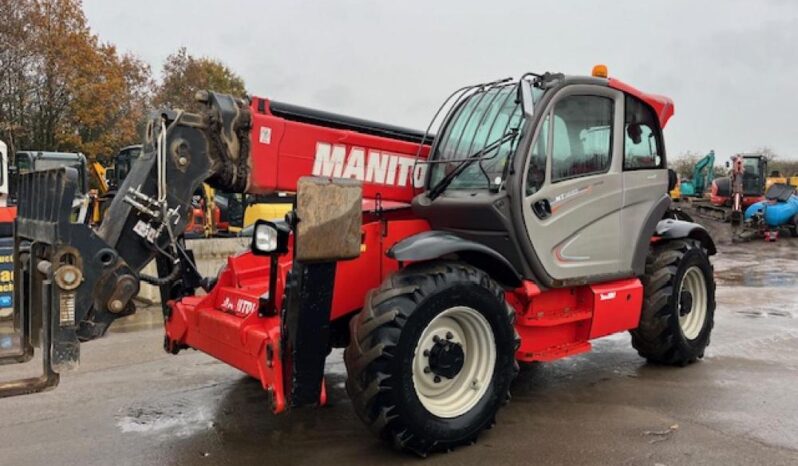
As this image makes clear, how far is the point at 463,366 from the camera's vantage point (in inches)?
171

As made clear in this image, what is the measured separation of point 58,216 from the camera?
3482 mm

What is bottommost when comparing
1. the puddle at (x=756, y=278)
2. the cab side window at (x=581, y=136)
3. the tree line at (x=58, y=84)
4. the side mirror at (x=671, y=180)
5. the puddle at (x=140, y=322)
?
the puddle at (x=140, y=322)

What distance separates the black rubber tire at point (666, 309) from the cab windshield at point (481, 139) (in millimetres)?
2122

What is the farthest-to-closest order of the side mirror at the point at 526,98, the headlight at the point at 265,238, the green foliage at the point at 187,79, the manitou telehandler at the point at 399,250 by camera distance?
the green foliage at the point at 187,79
the side mirror at the point at 526,98
the headlight at the point at 265,238
the manitou telehandler at the point at 399,250

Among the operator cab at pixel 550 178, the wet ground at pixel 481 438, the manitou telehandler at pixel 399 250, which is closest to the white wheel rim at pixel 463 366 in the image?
the manitou telehandler at pixel 399 250

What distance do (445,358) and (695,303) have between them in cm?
348

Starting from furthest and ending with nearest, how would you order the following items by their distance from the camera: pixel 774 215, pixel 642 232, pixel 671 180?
pixel 774 215
pixel 671 180
pixel 642 232

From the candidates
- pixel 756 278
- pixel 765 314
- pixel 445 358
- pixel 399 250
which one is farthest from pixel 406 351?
pixel 756 278

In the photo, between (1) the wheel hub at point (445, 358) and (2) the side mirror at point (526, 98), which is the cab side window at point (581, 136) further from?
(1) the wheel hub at point (445, 358)

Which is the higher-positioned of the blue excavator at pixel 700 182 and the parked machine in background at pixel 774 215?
the blue excavator at pixel 700 182

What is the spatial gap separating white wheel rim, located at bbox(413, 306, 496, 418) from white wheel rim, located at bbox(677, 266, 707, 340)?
2894mm

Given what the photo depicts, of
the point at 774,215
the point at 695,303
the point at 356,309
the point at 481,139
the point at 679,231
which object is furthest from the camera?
the point at 774,215

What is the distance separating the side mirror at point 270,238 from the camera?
3773 mm

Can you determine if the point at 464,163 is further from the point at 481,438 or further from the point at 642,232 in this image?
the point at 481,438
